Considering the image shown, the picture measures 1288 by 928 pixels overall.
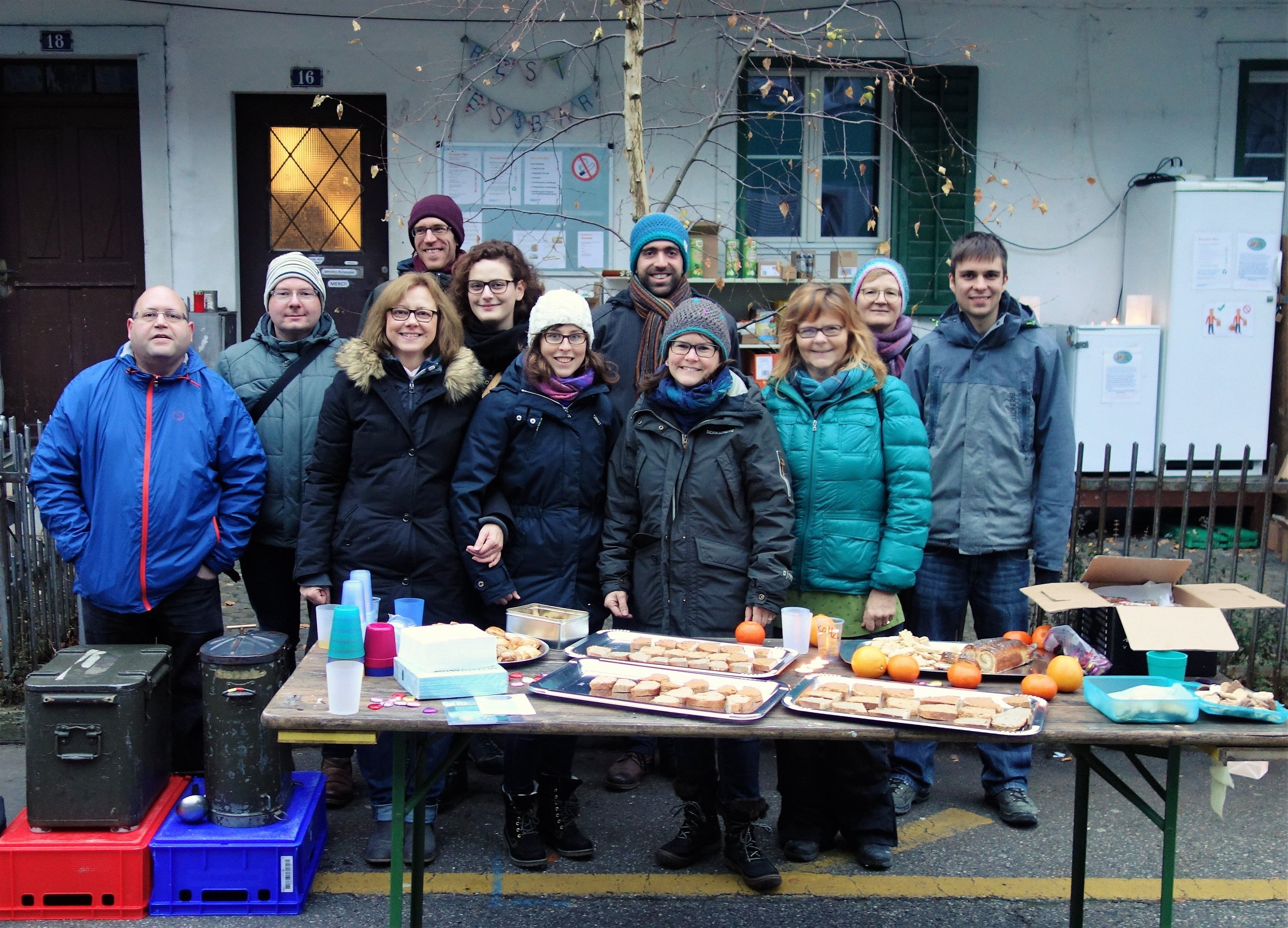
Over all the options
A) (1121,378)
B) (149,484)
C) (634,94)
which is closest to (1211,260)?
(1121,378)

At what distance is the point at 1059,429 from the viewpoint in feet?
13.9

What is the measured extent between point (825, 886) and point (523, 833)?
105cm

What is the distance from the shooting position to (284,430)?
4191 mm

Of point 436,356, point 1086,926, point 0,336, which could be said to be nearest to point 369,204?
point 0,336

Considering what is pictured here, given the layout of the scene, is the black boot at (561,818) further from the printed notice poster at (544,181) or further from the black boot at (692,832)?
the printed notice poster at (544,181)

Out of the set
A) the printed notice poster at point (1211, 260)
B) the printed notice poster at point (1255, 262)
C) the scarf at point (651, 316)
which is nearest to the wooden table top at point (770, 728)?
the scarf at point (651, 316)

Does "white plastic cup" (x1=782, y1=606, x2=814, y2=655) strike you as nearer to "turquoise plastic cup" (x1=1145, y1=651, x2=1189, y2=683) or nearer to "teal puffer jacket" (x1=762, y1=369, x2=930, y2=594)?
"teal puffer jacket" (x1=762, y1=369, x2=930, y2=594)

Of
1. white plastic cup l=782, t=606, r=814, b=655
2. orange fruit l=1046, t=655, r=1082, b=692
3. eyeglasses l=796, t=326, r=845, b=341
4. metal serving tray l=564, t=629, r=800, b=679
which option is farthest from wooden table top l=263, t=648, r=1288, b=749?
eyeglasses l=796, t=326, r=845, b=341

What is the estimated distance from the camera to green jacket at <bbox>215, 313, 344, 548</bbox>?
4176mm

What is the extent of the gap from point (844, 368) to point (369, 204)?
18.7ft

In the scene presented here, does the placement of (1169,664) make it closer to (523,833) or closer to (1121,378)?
(523,833)

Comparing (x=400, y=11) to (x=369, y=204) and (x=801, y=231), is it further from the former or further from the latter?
(x=801, y=231)

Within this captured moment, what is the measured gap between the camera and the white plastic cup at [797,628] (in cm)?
340

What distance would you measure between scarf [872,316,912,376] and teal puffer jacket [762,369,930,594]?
605 mm
